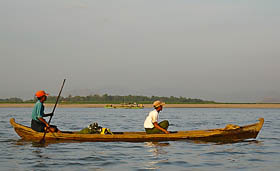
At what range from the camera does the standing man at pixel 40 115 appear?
14016 mm

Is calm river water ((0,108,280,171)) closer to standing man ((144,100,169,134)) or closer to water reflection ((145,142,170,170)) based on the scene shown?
water reflection ((145,142,170,170))

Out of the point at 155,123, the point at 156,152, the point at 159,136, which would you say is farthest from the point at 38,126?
the point at 156,152

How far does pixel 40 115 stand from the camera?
46.4ft

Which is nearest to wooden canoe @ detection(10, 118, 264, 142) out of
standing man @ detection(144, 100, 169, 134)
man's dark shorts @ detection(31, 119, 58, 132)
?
man's dark shorts @ detection(31, 119, 58, 132)

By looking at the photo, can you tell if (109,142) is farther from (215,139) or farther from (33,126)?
(215,139)

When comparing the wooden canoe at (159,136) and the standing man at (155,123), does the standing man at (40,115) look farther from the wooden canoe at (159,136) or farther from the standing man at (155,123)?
the standing man at (155,123)

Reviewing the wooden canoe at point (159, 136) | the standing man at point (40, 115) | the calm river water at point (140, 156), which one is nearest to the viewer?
the calm river water at point (140, 156)

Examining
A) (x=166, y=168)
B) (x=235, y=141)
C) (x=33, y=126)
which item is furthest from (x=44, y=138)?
(x=235, y=141)

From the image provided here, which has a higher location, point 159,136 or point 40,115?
point 40,115

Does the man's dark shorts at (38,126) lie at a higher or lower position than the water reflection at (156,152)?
higher

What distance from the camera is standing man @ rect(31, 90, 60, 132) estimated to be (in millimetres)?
14016

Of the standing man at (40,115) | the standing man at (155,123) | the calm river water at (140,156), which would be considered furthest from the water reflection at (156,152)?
the standing man at (40,115)

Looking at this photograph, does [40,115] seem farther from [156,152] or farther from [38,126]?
[156,152]

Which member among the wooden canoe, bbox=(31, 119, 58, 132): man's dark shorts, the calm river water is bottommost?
the calm river water
